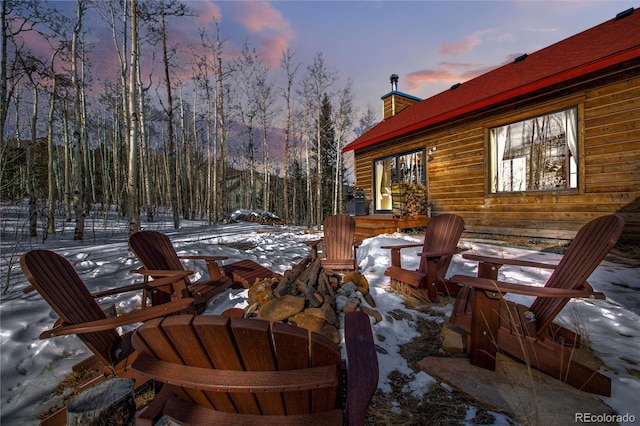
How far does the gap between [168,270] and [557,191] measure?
7.25 meters

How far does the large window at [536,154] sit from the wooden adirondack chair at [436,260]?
4.08 m

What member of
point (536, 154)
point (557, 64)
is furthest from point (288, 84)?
point (536, 154)

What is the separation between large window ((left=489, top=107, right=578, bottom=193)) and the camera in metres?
5.54

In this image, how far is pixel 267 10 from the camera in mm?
11227

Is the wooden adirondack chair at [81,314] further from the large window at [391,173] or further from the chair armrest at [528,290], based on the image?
the large window at [391,173]

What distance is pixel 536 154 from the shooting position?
6219 mm

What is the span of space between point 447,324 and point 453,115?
623cm

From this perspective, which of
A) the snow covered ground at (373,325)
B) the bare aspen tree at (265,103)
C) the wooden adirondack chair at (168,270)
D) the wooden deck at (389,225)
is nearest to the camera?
the snow covered ground at (373,325)

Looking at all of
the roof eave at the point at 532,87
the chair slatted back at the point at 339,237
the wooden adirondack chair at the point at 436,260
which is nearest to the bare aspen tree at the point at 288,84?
the roof eave at the point at 532,87

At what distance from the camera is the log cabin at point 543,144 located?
471 centimetres

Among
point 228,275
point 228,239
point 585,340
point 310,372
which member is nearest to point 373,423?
point 310,372

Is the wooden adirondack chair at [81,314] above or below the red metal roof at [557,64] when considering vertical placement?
below

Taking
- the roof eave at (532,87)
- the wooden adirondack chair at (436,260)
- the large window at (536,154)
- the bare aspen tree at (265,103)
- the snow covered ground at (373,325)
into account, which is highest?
the bare aspen tree at (265,103)

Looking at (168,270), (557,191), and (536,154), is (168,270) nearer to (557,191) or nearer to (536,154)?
(557,191)
